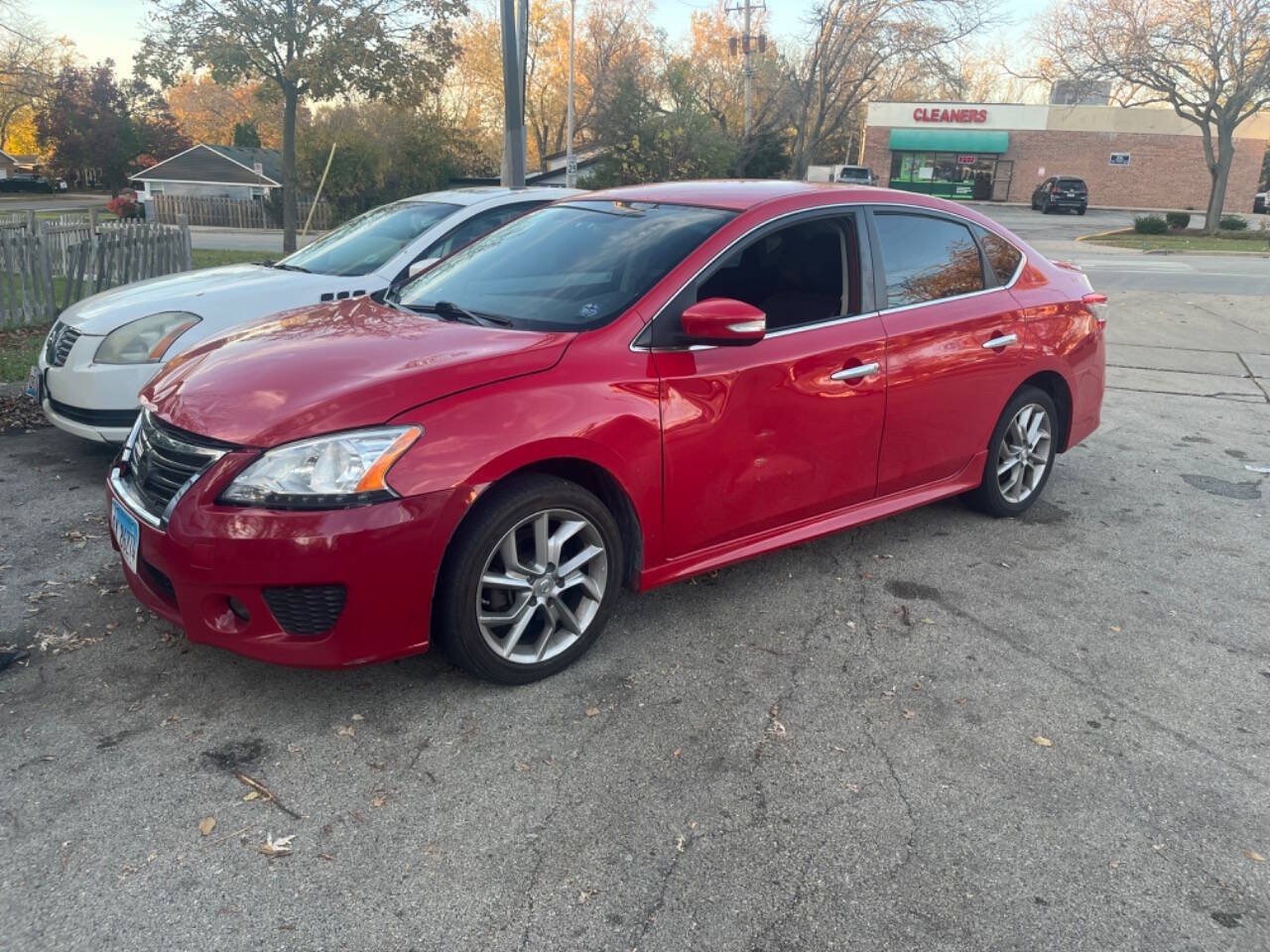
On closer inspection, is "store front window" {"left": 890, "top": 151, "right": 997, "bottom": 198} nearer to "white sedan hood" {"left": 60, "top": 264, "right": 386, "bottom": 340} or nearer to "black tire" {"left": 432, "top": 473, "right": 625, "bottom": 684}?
"white sedan hood" {"left": 60, "top": 264, "right": 386, "bottom": 340}

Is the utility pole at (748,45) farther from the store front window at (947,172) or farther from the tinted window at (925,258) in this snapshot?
the tinted window at (925,258)

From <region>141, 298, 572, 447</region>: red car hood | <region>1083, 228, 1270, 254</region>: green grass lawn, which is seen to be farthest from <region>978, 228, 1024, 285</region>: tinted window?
<region>1083, 228, 1270, 254</region>: green grass lawn

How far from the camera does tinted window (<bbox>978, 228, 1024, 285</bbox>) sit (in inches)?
197

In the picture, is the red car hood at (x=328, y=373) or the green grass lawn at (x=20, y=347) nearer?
the red car hood at (x=328, y=373)

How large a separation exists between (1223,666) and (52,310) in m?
10.2

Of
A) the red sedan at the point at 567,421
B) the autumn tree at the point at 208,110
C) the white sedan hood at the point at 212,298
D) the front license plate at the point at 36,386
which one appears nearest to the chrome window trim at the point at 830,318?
the red sedan at the point at 567,421

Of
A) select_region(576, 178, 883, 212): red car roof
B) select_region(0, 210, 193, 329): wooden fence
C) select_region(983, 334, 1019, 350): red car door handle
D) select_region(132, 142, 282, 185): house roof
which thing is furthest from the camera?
select_region(132, 142, 282, 185): house roof

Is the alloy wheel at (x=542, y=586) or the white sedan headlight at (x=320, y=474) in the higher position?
the white sedan headlight at (x=320, y=474)

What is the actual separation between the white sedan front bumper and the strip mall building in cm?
5314

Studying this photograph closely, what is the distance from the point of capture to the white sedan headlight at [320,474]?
2.96 metres

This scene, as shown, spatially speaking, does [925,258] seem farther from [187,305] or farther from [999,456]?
[187,305]

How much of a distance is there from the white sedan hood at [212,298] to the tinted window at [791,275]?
2.76m

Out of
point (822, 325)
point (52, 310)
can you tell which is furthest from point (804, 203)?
point (52, 310)

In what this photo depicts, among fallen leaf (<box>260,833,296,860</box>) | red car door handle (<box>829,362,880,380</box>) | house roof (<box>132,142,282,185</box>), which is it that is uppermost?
house roof (<box>132,142,282,185</box>)
